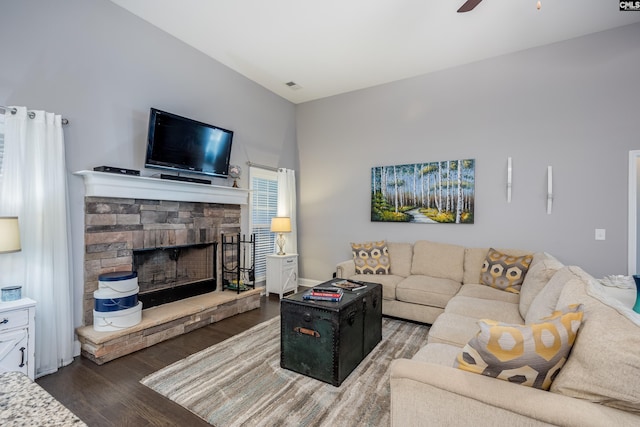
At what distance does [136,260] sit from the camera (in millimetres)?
3363

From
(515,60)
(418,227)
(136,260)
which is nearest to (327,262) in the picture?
(418,227)

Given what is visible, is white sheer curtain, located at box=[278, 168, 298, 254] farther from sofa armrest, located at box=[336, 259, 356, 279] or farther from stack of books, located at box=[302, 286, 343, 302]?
stack of books, located at box=[302, 286, 343, 302]

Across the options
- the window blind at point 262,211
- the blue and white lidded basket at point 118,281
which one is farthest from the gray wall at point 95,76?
the window blind at point 262,211

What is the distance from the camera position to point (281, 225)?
4762 millimetres

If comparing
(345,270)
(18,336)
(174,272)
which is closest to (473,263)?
(345,270)

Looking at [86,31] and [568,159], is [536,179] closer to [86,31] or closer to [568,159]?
[568,159]

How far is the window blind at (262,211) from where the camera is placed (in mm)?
4852

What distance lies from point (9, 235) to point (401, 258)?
13.0 feet

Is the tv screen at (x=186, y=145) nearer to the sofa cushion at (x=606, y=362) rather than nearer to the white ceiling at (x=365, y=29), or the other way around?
the white ceiling at (x=365, y=29)

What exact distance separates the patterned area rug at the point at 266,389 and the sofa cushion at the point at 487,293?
832 mm

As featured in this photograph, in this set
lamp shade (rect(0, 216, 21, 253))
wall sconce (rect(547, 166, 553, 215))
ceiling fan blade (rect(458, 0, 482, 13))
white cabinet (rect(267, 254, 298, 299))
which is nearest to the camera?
lamp shade (rect(0, 216, 21, 253))

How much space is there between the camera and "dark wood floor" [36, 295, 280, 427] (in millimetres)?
1926

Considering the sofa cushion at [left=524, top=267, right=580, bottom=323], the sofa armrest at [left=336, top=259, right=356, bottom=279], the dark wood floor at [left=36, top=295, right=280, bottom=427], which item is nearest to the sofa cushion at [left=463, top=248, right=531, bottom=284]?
the sofa armrest at [left=336, top=259, right=356, bottom=279]

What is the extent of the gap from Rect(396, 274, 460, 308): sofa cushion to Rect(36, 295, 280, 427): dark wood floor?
2.03 metres
